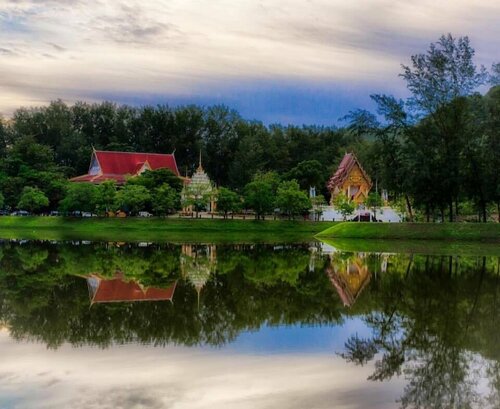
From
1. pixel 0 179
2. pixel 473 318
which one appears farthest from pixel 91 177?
pixel 473 318

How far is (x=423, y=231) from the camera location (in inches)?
1683

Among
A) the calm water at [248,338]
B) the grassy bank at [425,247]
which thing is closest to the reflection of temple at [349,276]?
the calm water at [248,338]

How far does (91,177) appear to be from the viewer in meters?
65.9

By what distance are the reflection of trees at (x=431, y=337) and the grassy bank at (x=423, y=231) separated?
2170 centimetres

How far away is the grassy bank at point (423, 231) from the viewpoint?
136ft

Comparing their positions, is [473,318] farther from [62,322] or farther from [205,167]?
[205,167]

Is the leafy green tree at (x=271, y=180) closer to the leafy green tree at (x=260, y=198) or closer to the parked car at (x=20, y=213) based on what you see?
the leafy green tree at (x=260, y=198)

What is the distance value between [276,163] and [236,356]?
6540cm

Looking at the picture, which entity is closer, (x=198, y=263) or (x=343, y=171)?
(x=198, y=263)

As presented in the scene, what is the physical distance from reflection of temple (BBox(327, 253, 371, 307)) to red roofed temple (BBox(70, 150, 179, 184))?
4163 cm

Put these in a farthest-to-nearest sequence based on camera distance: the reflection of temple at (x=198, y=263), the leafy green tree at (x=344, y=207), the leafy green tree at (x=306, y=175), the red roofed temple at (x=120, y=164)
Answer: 1. the red roofed temple at (x=120, y=164)
2. the leafy green tree at (x=306, y=175)
3. the leafy green tree at (x=344, y=207)
4. the reflection of temple at (x=198, y=263)

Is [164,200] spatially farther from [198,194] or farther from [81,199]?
Answer: [81,199]

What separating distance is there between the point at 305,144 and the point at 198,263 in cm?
5541

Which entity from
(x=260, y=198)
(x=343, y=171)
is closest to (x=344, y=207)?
(x=260, y=198)
